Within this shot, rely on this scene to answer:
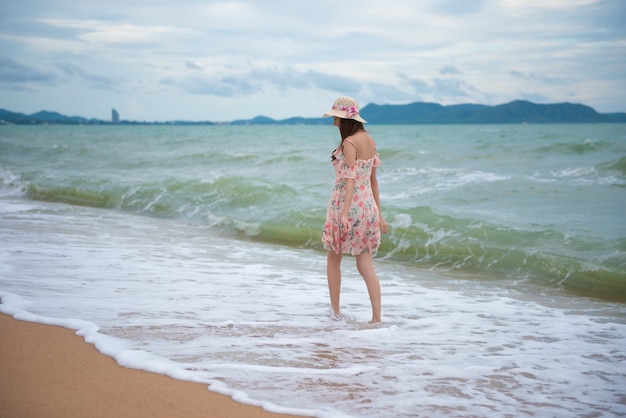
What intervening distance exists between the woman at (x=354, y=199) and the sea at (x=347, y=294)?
0.65 metres

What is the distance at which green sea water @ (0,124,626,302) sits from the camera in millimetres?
9266

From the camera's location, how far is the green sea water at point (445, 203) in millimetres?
9266

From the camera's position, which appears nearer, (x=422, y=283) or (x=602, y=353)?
(x=602, y=353)

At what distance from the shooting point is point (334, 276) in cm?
588

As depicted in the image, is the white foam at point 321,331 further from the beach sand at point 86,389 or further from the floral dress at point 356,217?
the floral dress at point 356,217

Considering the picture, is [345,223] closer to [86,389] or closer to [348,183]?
[348,183]

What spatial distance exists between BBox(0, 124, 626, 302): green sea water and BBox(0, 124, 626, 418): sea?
2.1 inches

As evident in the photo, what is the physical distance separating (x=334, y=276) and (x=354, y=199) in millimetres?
738

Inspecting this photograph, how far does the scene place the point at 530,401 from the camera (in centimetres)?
409

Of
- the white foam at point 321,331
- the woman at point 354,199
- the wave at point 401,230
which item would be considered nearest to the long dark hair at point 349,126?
the woman at point 354,199

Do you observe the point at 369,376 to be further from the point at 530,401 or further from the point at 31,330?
the point at 31,330

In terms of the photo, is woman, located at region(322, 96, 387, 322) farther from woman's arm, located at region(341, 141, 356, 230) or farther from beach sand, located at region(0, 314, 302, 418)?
beach sand, located at region(0, 314, 302, 418)

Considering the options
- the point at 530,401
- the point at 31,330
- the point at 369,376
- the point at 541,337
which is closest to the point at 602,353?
the point at 541,337

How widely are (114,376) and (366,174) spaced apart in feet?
8.68
